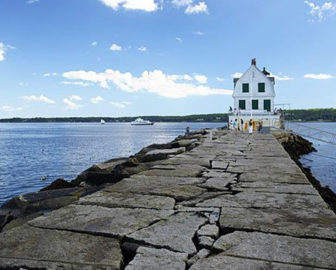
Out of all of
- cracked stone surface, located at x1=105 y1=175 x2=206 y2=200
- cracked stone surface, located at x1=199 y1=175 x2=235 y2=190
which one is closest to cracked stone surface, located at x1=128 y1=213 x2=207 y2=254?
cracked stone surface, located at x1=105 y1=175 x2=206 y2=200

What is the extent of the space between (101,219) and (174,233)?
0.76 metres

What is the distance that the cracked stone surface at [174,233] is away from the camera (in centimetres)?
246

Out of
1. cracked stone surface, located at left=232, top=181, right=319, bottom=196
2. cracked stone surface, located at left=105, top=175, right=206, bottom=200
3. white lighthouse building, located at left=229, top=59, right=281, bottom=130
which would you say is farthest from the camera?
white lighthouse building, located at left=229, top=59, right=281, bottom=130

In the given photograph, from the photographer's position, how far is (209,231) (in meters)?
2.74

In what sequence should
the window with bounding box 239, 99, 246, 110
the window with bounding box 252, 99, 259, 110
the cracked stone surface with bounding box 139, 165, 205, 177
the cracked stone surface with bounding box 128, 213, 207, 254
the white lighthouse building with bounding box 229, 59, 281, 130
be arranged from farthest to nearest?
the window with bounding box 239, 99, 246, 110
the window with bounding box 252, 99, 259, 110
the white lighthouse building with bounding box 229, 59, 281, 130
the cracked stone surface with bounding box 139, 165, 205, 177
the cracked stone surface with bounding box 128, 213, 207, 254

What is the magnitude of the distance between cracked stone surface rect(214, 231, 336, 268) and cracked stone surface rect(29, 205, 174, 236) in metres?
0.78

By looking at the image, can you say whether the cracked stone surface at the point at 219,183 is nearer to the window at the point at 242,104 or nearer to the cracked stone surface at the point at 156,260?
the cracked stone surface at the point at 156,260

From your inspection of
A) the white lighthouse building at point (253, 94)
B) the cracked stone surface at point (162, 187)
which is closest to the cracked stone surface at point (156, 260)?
the cracked stone surface at point (162, 187)

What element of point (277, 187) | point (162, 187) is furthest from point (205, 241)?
point (277, 187)

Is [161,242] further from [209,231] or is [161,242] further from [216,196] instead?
[216,196]

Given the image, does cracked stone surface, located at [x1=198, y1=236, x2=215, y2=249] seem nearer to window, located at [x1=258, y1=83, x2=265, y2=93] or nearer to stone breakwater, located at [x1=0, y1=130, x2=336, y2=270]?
stone breakwater, located at [x1=0, y1=130, x2=336, y2=270]

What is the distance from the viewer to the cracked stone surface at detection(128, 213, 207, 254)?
2.46 m

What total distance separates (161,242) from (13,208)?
388 centimetres

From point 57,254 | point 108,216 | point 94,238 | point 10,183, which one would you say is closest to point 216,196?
point 108,216
